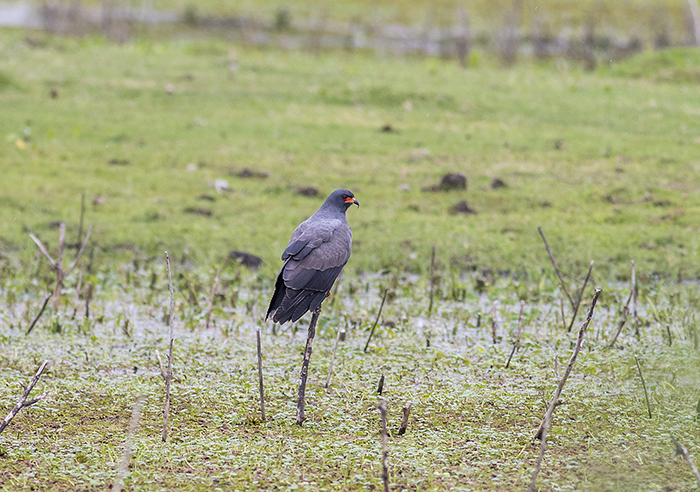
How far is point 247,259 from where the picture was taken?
9.38m

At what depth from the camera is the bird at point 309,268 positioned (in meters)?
5.22

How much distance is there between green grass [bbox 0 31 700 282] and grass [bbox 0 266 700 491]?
1793mm

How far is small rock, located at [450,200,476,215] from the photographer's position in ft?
36.1

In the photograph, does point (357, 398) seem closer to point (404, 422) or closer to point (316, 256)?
point (404, 422)

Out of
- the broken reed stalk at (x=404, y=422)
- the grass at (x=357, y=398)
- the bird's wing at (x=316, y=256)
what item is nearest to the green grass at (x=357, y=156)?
the grass at (x=357, y=398)

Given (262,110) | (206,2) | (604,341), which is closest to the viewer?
(604,341)

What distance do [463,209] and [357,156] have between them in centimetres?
264

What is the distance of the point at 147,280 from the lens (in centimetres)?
884

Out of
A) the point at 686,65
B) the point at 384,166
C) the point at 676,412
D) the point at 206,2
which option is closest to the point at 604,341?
the point at 676,412

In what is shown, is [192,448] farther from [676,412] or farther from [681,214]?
[681,214]

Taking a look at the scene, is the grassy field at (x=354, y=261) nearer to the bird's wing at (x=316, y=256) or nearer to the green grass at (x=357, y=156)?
the green grass at (x=357, y=156)

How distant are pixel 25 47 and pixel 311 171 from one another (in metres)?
10.0

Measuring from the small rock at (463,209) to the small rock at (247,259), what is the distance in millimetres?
2919

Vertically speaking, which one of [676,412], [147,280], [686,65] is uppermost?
[686,65]
